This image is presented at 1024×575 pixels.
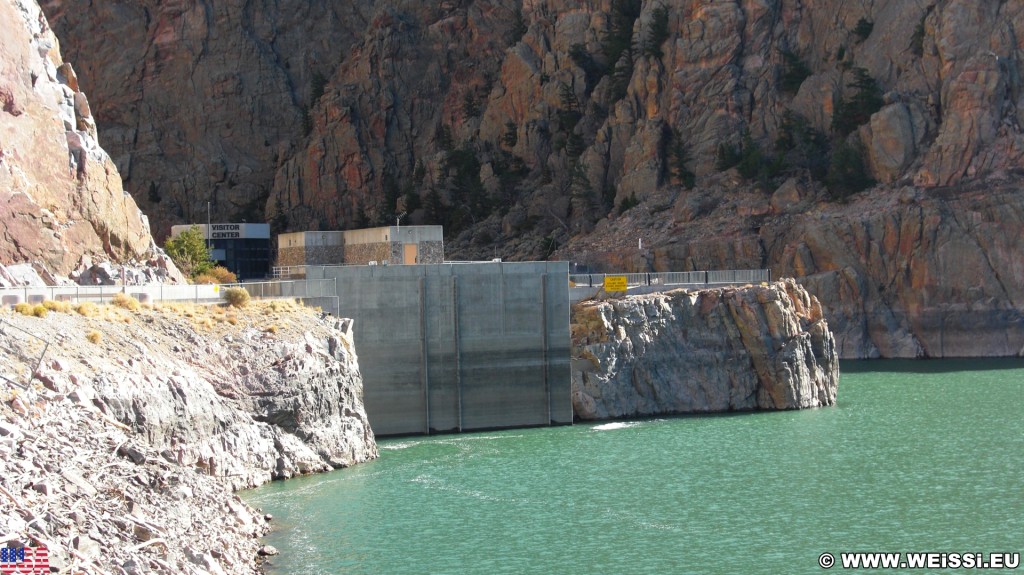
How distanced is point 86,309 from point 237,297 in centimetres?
950

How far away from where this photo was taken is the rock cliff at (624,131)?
106938mm

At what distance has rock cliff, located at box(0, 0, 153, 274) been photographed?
64562mm

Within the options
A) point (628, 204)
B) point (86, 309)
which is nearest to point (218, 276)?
point (86, 309)

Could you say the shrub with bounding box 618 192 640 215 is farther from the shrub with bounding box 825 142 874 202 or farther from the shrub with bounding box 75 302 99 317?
the shrub with bounding box 75 302 99 317

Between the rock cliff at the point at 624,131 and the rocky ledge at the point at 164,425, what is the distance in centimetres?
5469

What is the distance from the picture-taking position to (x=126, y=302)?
56469mm

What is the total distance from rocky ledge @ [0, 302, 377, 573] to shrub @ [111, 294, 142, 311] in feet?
2.58

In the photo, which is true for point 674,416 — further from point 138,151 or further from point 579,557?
point 138,151

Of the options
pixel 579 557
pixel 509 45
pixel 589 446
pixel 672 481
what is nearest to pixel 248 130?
pixel 509 45

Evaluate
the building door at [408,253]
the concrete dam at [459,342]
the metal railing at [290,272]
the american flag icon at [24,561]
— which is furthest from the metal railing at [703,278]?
the american flag icon at [24,561]

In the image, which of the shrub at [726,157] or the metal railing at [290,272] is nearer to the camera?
the metal railing at [290,272]

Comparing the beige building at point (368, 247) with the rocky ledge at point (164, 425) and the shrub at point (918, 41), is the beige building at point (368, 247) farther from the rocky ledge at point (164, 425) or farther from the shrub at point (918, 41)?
the shrub at point (918, 41)

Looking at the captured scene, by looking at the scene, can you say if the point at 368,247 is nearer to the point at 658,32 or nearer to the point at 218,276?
the point at 218,276

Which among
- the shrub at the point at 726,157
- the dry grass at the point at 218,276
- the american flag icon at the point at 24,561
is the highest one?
the shrub at the point at 726,157
